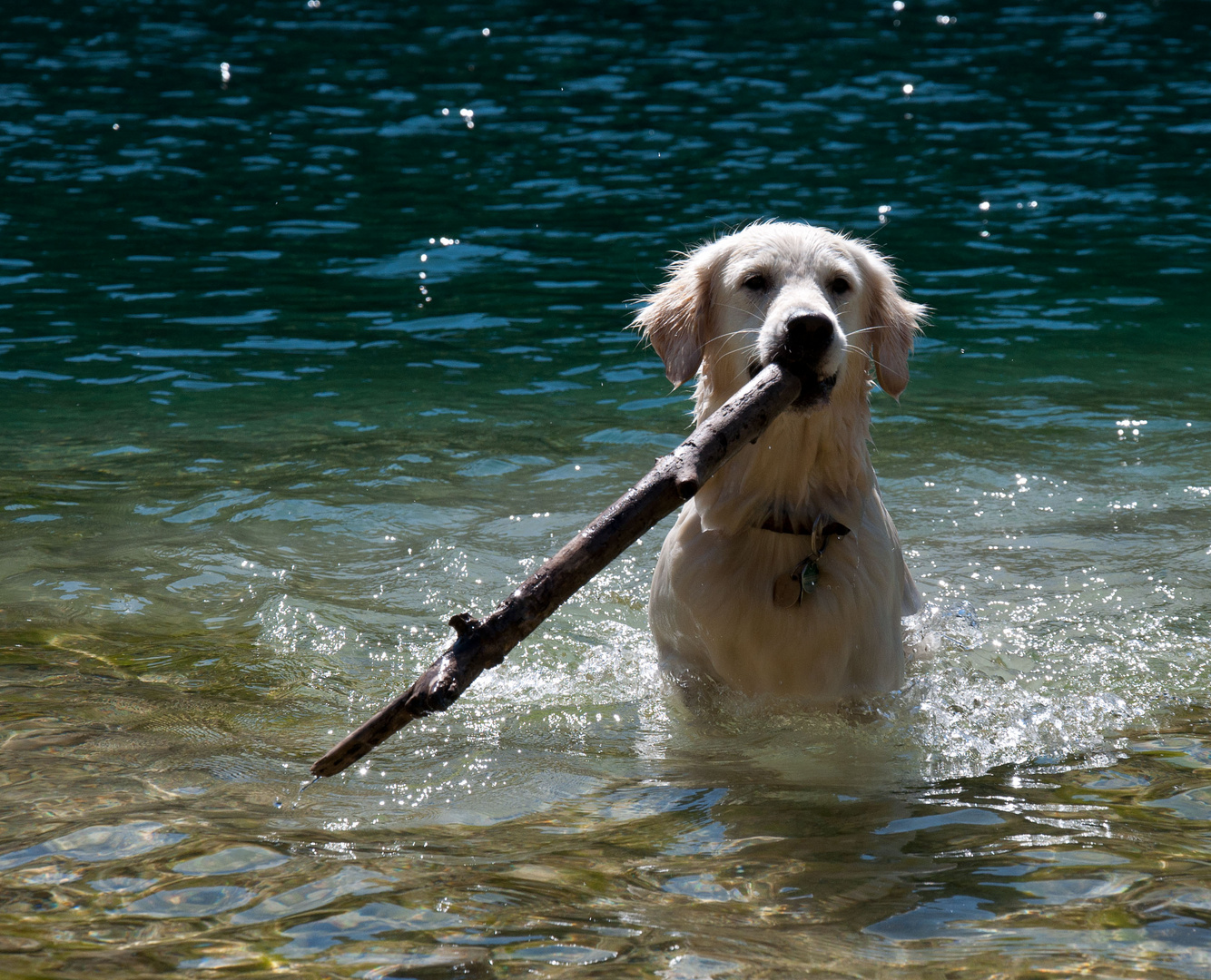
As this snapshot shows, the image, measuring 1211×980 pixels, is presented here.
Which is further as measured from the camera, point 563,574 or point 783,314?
point 783,314

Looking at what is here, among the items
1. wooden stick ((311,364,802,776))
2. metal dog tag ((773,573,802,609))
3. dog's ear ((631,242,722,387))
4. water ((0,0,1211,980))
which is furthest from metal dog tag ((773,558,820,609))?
dog's ear ((631,242,722,387))

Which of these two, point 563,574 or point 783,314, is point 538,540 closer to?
point 783,314

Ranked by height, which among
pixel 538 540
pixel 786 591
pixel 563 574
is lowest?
pixel 538 540

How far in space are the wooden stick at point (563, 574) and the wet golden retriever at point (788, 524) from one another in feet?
1.67

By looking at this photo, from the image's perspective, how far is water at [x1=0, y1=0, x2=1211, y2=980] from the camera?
3287mm

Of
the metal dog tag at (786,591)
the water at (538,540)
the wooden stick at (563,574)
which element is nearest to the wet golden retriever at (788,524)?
the metal dog tag at (786,591)

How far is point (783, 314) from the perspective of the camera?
4562 mm

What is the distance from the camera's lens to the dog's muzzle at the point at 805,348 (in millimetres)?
4445

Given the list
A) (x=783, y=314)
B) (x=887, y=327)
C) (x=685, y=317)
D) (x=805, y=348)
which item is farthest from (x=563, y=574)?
(x=887, y=327)

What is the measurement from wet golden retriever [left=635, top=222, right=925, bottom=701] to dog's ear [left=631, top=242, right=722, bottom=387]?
2cm

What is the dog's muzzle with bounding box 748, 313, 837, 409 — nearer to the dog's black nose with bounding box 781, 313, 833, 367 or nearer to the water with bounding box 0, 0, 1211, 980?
the dog's black nose with bounding box 781, 313, 833, 367

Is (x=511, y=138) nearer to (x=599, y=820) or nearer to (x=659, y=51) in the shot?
(x=659, y=51)

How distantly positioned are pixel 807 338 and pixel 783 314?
157mm

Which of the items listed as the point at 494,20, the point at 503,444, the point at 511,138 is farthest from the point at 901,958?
the point at 494,20
